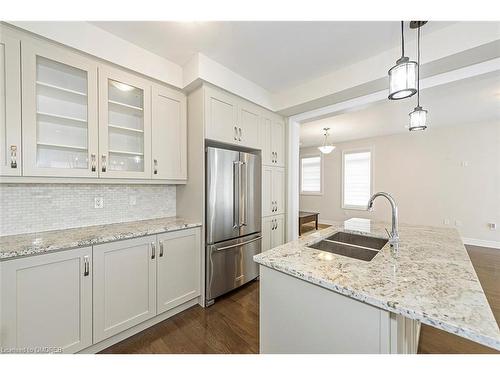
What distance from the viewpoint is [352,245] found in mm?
1549

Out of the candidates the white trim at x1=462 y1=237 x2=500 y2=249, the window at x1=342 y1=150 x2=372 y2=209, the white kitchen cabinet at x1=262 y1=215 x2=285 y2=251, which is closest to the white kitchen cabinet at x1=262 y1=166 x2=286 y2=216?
the white kitchen cabinet at x1=262 y1=215 x2=285 y2=251

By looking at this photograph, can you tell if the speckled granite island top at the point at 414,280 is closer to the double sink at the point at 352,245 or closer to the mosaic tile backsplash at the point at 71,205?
the double sink at the point at 352,245

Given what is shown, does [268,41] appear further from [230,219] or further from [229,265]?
[229,265]

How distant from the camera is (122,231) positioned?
176 centimetres

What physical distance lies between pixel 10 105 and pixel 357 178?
6589mm

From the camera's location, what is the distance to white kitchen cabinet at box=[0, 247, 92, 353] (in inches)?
48.8

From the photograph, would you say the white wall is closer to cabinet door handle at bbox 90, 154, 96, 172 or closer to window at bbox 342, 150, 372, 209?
window at bbox 342, 150, 372, 209

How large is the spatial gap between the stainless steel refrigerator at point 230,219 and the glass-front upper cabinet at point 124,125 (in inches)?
26.5

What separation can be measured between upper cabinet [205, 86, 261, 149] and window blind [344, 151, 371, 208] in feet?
14.2

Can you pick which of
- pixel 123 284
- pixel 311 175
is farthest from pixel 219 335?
pixel 311 175

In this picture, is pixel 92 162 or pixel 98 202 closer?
pixel 92 162

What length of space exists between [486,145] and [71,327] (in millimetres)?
6876

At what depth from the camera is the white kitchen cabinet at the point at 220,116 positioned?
2227 millimetres

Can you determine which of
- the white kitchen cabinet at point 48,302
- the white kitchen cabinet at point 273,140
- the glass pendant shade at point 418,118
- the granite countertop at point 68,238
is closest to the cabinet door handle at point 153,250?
the granite countertop at point 68,238
